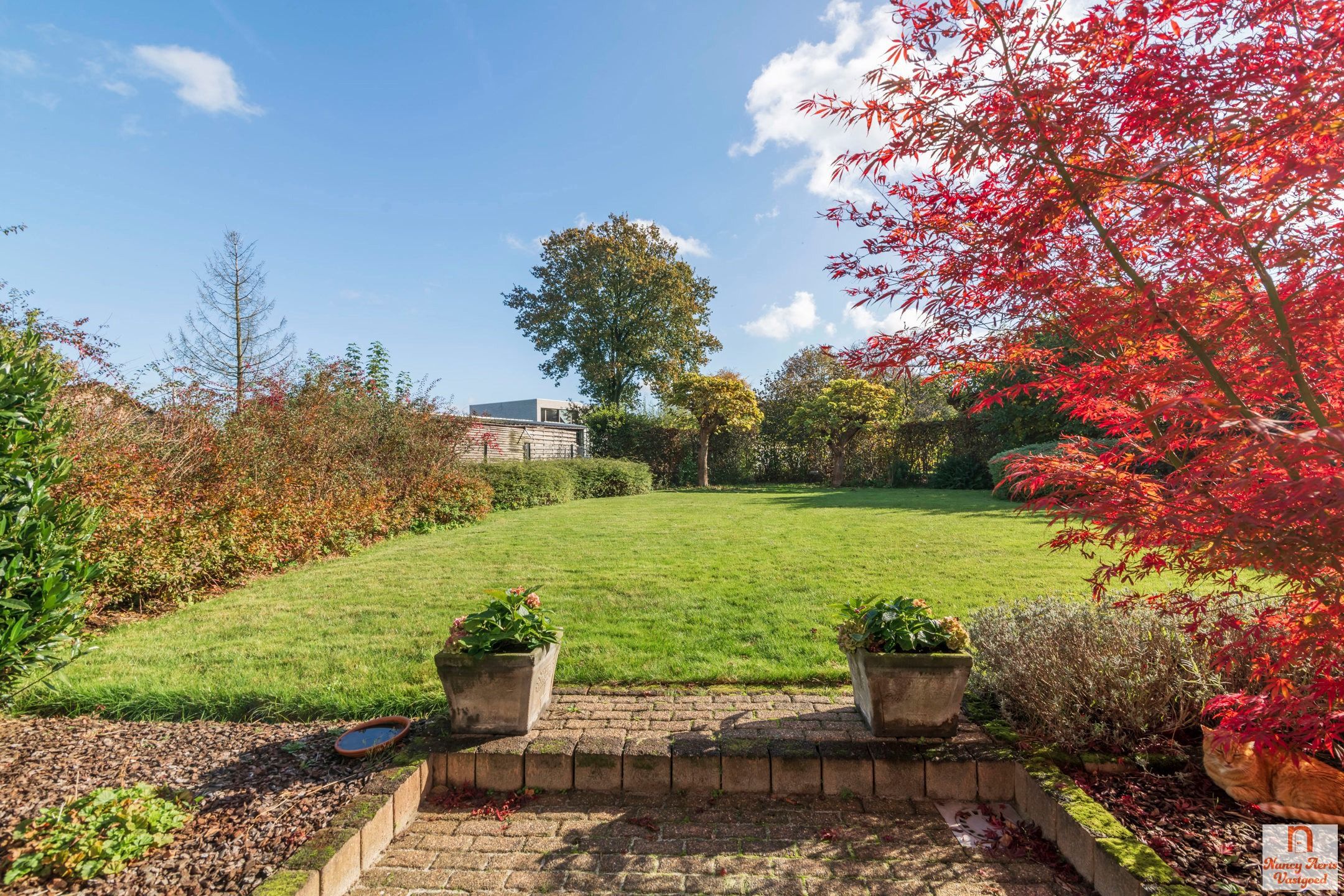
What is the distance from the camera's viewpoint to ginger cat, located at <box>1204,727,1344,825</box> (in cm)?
188

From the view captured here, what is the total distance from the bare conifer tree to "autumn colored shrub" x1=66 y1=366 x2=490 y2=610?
373 cm

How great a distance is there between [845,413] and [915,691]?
49.5ft

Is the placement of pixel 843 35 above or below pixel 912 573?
above

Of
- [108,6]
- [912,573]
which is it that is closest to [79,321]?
[108,6]

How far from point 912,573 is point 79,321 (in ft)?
35.2

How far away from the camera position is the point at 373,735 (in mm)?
2619

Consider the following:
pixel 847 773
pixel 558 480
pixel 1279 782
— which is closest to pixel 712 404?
pixel 558 480

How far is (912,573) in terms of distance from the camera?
5.79m

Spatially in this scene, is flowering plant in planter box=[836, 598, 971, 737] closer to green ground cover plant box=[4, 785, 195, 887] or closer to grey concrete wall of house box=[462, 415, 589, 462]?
green ground cover plant box=[4, 785, 195, 887]

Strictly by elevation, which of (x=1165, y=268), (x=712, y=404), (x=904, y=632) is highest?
(x=712, y=404)

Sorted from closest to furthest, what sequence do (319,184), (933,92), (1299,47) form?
(1299,47) → (933,92) → (319,184)

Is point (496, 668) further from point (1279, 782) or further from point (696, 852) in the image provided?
point (1279, 782)

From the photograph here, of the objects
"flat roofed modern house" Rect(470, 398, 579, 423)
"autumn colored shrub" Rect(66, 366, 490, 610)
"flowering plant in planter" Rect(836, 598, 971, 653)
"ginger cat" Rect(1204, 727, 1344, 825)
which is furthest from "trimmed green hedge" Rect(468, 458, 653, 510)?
"ginger cat" Rect(1204, 727, 1344, 825)

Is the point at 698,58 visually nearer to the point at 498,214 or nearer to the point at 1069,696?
the point at 498,214
